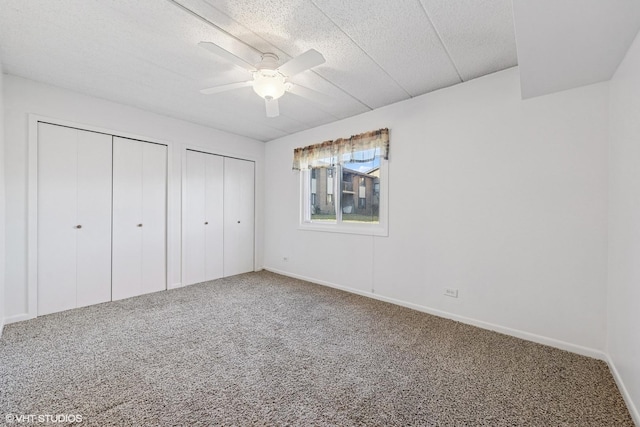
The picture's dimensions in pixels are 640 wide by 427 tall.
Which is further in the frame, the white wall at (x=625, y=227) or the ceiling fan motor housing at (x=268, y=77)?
the ceiling fan motor housing at (x=268, y=77)

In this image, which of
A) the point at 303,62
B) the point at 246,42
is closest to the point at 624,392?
the point at 303,62

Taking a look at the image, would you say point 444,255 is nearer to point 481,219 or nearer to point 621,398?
point 481,219

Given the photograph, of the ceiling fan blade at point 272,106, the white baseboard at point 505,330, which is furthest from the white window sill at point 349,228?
the ceiling fan blade at point 272,106

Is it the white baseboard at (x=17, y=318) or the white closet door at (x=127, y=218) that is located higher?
the white closet door at (x=127, y=218)

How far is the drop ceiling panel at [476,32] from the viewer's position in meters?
1.63

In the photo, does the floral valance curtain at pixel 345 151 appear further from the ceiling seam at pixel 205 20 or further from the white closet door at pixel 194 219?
the ceiling seam at pixel 205 20

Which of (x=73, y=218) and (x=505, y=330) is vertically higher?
(x=73, y=218)

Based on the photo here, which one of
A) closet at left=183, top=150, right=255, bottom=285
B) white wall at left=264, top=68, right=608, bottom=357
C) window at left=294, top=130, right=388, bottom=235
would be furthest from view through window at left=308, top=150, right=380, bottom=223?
closet at left=183, top=150, right=255, bottom=285

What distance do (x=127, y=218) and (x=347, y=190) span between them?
2874 mm

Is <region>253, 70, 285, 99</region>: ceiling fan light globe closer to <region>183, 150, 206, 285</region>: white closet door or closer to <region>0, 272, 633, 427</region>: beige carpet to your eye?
<region>0, 272, 633, 427</region>: beige carpet

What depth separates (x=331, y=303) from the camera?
10.3 feet

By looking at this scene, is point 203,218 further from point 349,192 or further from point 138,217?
point 349,192

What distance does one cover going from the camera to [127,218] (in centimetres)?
332

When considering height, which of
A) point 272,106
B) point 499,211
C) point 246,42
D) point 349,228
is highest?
point 246,42
